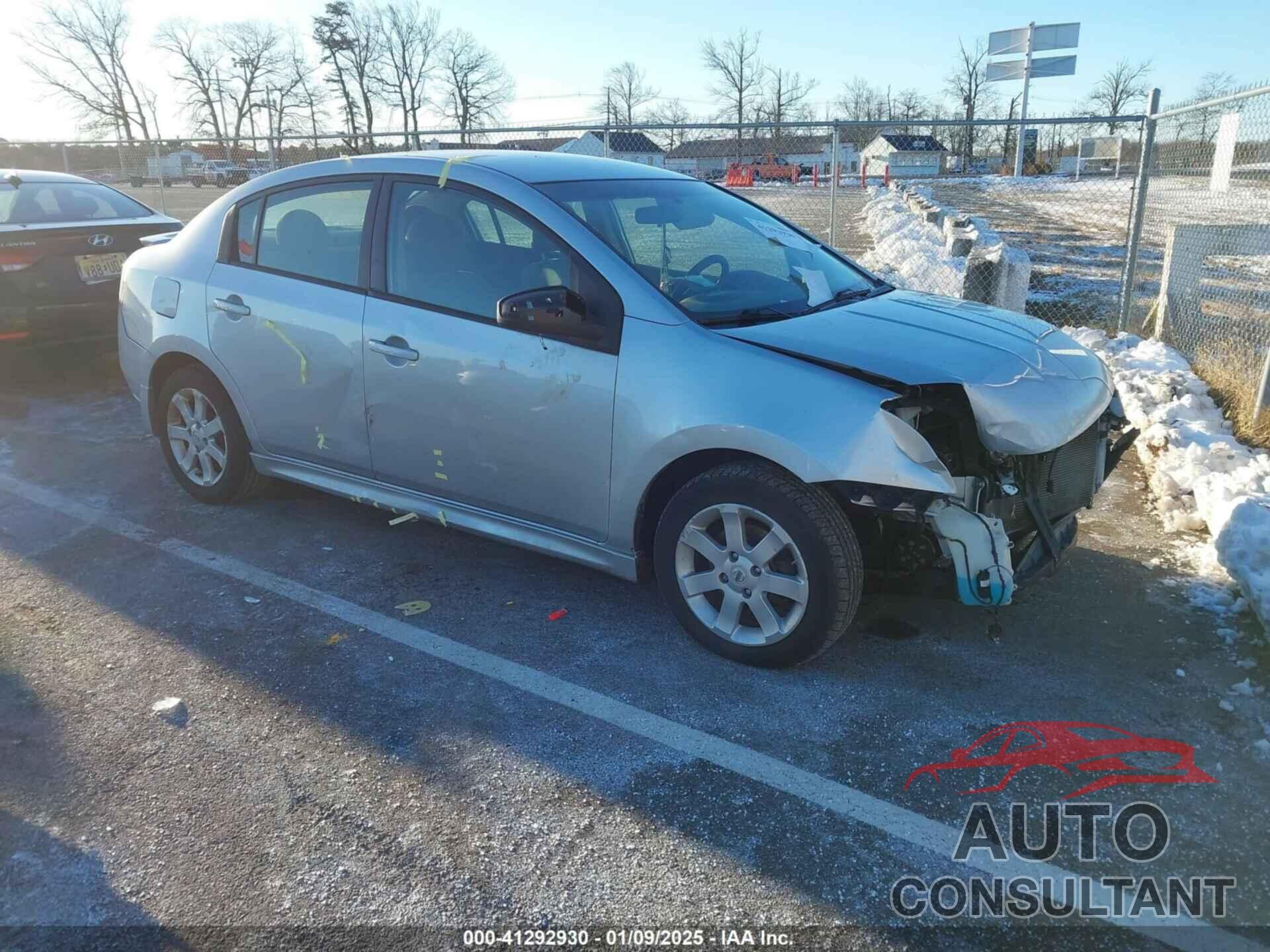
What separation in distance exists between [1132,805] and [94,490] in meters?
5.29

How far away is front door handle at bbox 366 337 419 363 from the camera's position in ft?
12.8

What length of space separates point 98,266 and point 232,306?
3.62m

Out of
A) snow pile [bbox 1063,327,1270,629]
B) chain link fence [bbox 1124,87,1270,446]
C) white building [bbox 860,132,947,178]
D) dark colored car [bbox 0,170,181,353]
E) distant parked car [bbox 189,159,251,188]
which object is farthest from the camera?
white building [bbox 860,132,947,178]

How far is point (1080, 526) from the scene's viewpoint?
15.6ft

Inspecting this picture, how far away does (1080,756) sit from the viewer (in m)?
2.94

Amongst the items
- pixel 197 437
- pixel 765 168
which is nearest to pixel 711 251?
pixel 197 437

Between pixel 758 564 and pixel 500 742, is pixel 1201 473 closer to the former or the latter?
pixel 758 564

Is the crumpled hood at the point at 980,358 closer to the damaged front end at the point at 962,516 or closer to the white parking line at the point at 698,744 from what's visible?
the damaged front end at the point at 962,516

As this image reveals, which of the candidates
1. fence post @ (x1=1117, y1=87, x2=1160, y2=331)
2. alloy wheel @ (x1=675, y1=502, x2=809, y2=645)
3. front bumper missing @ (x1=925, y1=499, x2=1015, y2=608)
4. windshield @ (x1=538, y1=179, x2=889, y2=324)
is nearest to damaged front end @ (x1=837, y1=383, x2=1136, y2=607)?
front bumper missing @ (x1=925, y1=499, x2=1015, y2=608)

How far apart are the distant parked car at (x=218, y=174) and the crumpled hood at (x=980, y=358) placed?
13.4 metres

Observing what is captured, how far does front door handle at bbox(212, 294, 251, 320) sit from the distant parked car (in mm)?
11281

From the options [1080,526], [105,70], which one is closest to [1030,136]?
[1080,526]

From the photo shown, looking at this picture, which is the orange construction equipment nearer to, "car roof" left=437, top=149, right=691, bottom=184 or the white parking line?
"car roof" left=437, top=149, right=691, bottom=184

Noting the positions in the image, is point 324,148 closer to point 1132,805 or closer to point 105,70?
point 1132,805
